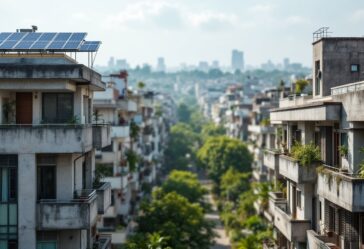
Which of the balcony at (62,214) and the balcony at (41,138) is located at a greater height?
the balcony at (41,138)

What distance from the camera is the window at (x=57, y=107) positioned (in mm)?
27516

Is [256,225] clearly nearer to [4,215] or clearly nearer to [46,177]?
[46,177]

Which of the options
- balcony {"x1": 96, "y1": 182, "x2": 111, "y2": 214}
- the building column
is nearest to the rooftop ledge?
the building column

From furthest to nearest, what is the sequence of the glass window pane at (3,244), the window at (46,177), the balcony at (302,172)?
the balcony at (302,172) < the window at (46,177) < the glass window pane at (3,244)

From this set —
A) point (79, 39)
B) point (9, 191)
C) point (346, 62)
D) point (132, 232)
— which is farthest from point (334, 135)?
point (132, 232)

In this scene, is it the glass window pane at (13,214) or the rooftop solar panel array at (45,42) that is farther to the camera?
the rooftop solar panel array at (45,42)

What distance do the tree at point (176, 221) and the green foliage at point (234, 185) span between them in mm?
30205

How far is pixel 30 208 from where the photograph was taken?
26.0 meters

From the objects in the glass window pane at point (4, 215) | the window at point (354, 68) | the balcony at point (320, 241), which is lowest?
the balcony at point (320, 241)

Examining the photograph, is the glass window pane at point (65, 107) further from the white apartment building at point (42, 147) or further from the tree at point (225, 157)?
the tree at point (225, 157)

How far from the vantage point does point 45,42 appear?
27.8m

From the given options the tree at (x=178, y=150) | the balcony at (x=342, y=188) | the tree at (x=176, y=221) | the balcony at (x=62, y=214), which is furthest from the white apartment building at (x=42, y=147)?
the tree at (x=178, y=150)

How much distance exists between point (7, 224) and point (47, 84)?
594cm

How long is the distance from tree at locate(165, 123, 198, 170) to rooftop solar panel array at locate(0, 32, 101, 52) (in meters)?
94.6
